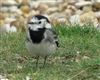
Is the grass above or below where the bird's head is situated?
below

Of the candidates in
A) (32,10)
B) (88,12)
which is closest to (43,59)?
(88,12)

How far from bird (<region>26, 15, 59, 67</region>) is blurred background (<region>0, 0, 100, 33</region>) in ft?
10.1

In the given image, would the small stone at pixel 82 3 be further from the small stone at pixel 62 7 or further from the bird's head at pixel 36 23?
the bird's head at pixel 36 23

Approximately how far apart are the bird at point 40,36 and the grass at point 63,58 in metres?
0.26

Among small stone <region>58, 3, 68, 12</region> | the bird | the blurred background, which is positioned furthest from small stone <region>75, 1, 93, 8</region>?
the bird

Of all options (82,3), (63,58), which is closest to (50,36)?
(63,58)

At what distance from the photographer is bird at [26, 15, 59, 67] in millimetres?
6820

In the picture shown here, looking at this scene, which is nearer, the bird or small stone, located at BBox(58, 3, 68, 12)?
the bird

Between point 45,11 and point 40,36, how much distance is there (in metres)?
5.62

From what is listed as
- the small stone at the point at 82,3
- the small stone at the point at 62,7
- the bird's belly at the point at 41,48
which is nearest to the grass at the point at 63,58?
the bird's belly at the point at 41,48

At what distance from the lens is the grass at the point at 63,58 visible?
687 centimetres

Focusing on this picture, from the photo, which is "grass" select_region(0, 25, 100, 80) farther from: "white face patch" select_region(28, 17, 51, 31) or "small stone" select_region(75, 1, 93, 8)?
"small stone" select_region(75, 1, 93, 8)

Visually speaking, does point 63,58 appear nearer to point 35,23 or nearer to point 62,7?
point 35,23

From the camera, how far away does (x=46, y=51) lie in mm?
7027
